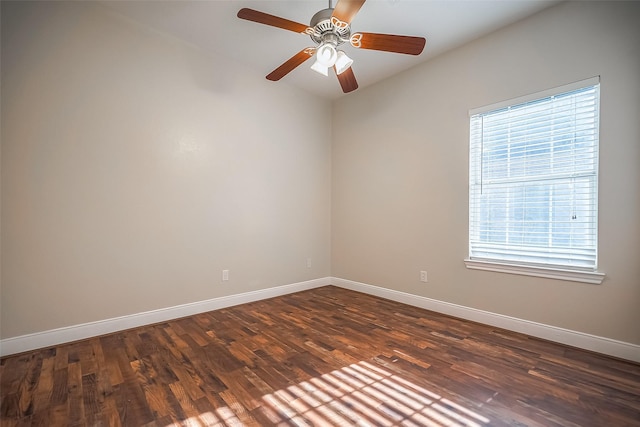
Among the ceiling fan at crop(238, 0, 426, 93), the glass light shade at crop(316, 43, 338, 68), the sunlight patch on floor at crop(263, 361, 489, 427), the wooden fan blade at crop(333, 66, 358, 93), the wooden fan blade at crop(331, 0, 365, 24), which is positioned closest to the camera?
the sunlight patch on floor at crop(263, 361, 489, 427)

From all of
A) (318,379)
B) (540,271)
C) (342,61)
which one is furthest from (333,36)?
(540,271)

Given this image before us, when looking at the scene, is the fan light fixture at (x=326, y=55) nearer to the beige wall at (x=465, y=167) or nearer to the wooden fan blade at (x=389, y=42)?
the wooden fan blade at (x=389, y=42)

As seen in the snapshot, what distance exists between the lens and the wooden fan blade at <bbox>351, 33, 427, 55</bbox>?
1.98m

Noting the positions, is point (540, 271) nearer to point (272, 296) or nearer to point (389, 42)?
point (389, 42)

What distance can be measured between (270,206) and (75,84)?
2.22m

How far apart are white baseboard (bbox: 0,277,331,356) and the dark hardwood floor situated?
0.30ft

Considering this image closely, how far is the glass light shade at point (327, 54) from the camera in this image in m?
2.05

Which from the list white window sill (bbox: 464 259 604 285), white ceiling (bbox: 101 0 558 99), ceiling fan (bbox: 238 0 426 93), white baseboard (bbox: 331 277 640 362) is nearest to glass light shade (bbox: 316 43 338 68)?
ceiling fan (bbox: 238 0 426 93)

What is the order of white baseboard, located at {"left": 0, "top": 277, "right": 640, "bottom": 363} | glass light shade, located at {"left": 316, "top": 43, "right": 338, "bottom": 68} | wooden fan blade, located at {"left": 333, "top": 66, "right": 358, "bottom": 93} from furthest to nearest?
wooden fan blade, located at {"left": 333, "top": 66, "right": 358, "bottom": 93} → white baseboard, located at {"left": 0, "top": 277, "right": 640, "bottom": 363} → glass light shade, located at {"left": 316, "top": 43, "right": 338, "bottom": 68}

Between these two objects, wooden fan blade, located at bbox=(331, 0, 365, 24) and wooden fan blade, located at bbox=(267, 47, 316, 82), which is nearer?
wooden fan blade, located at bbox=(331, 0, 365, 24)

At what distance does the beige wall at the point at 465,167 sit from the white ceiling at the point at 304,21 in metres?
0.24

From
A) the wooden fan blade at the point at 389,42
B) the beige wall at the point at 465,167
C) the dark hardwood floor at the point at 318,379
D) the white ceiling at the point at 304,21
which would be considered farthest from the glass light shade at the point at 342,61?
the dark hardwood floor at the point at 318,379

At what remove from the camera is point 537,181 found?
2.54m

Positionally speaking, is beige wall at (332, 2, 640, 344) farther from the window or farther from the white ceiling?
the white ceiling
